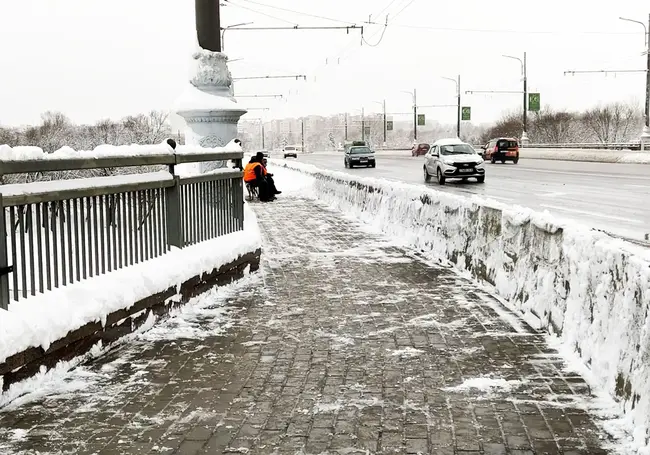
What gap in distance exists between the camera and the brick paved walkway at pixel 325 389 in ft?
13.4

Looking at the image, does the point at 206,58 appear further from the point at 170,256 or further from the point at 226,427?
the point at 226,427

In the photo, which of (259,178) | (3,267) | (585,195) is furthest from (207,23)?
(585,195)

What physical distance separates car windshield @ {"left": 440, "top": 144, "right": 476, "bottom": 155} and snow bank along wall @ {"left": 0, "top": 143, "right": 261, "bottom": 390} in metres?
23.9

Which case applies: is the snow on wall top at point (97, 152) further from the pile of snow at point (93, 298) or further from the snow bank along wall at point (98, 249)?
the pile of snow at point (93, 298)

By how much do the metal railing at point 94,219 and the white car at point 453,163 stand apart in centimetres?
2258

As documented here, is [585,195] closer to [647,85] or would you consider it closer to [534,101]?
[647,85]

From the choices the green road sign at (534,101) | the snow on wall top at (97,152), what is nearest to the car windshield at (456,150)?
the snow on wall top at (97,152)

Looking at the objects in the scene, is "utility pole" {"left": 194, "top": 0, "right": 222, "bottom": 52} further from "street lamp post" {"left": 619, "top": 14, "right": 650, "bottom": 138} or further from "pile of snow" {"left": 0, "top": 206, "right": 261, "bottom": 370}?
"street lamp post" {"left": 619, "top": 14, "right": 650, "bottom": 138}

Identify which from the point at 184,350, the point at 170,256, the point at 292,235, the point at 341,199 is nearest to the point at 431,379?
the point at 184,350

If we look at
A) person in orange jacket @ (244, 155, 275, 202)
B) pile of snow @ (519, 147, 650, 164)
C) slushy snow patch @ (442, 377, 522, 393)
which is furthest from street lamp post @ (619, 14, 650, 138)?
slushy snow patch @ (442, 377, 522, 393)

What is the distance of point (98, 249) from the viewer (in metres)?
6.27

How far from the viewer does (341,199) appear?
20.2 m

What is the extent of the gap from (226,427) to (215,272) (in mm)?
4072

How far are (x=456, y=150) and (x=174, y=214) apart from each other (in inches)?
1011
